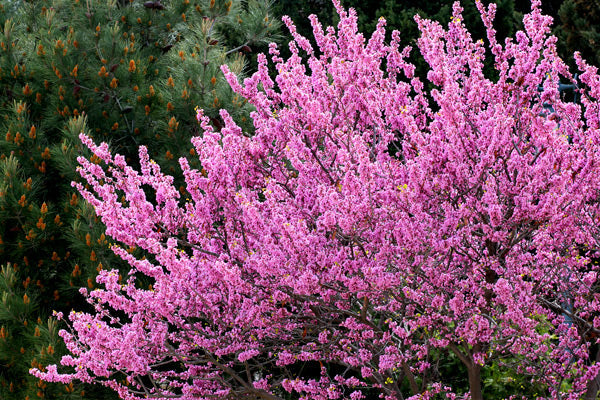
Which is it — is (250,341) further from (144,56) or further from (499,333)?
(144,56)

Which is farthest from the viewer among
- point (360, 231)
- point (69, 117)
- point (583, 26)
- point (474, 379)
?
point (583, 26)

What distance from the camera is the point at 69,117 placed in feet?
19.0

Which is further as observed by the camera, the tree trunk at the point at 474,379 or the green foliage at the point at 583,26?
the green foliage at the point at 583,26

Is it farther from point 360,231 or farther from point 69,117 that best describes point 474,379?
point 69,117

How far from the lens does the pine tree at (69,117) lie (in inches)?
201

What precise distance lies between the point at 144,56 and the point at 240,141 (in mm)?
3334

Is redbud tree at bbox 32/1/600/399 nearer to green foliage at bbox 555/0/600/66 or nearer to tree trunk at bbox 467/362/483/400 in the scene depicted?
tree trunk at bbox 467/362/483/400

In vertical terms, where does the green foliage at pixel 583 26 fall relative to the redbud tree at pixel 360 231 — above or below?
above

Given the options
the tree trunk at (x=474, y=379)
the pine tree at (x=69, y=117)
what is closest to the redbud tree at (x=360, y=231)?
the tree trunk at (x=474, y=379)

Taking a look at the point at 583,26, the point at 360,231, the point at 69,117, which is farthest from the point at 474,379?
the point at 583,26

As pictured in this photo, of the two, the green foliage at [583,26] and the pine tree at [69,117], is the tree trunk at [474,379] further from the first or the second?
the green foliage at [583,26]

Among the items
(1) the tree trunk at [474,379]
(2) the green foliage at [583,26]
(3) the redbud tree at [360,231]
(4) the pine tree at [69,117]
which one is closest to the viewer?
(3) the redbud tree at [360,231]

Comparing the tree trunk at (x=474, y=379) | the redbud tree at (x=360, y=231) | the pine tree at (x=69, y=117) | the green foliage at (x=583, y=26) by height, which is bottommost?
the tree trunk at (x=474, y=379)

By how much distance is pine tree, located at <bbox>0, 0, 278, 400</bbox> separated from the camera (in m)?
5.09
